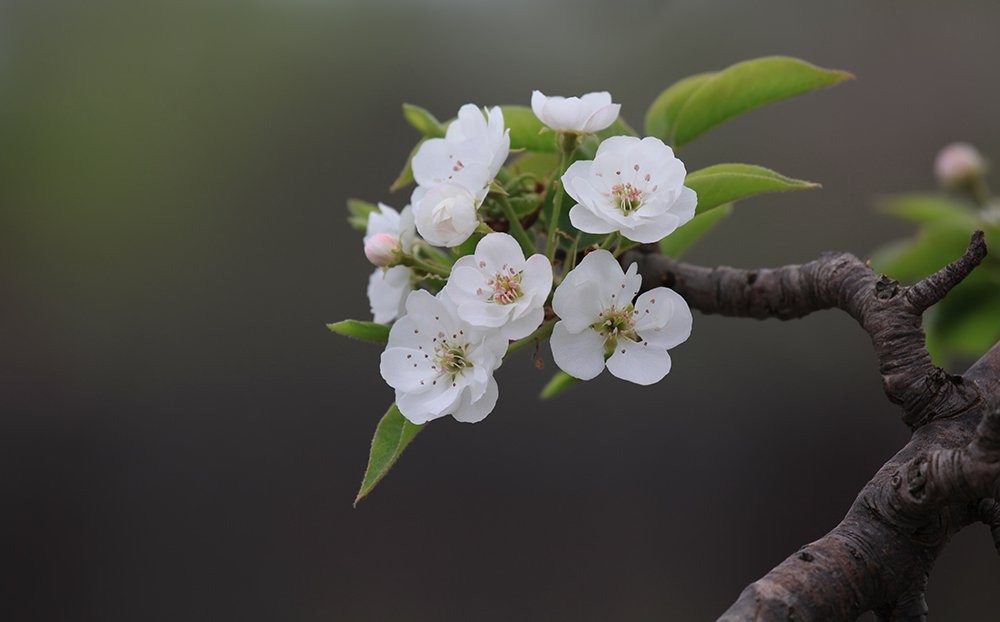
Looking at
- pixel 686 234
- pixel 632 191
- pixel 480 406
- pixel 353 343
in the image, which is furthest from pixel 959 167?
pixel 353 343

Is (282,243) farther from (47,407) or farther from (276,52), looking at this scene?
(47,407)

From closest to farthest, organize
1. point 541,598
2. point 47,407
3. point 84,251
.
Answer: point 541,598 → point 47,407 → point 84,251

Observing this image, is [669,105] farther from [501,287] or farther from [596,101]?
[501,287]

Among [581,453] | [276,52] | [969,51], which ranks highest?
[969,51]

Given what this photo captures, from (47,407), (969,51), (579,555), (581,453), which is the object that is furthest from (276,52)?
(969,51)

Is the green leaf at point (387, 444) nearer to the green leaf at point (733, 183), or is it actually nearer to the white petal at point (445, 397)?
the white petal at point (445, 397)

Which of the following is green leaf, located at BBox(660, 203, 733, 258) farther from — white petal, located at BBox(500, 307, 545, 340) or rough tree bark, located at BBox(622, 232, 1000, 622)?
white petal, located at BBox(500, 307, 545, 340)
